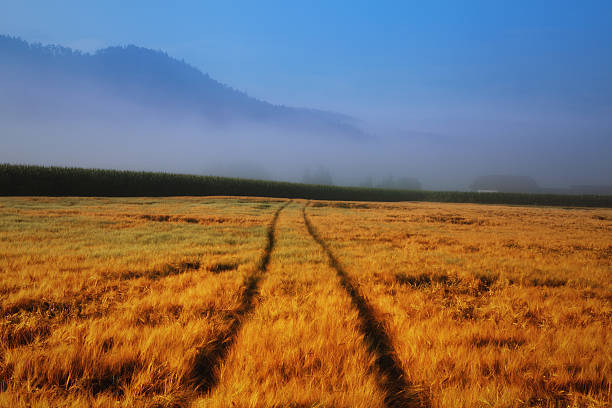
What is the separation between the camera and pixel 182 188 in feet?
162

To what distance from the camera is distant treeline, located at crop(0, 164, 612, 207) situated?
36000 mm

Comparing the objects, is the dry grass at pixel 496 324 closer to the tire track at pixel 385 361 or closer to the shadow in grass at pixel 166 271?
the tire track at pixel 385 361

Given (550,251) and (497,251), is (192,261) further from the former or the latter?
(550,251)

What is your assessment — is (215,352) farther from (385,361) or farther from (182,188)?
(182,188)

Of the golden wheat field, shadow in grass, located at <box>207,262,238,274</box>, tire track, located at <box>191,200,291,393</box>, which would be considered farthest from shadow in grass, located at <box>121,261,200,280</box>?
tire track, located at <box>191,200,291,393</box>

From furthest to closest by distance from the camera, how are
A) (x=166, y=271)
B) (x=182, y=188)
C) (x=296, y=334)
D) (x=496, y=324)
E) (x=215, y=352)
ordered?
1. (x=182, y=188)
2. (x=166, y=271)
3. (x=496, y=324)
4. (x=296, y=334)
5. (x=215, y=352)

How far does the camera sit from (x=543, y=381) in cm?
175

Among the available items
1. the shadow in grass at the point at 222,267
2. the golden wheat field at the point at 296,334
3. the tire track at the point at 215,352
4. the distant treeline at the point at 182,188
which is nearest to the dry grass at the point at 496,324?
the golden wheat field at the point at 296,334

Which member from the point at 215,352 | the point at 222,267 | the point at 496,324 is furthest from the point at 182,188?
the point at 496,324

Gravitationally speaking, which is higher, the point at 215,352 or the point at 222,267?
the point at 215,352

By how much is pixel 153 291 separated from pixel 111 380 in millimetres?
1721

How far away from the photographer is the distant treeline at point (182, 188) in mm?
36000

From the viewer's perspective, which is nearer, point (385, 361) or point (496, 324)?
point (385, 361)

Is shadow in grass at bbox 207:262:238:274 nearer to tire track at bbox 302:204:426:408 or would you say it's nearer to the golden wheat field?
the golden wheat field
